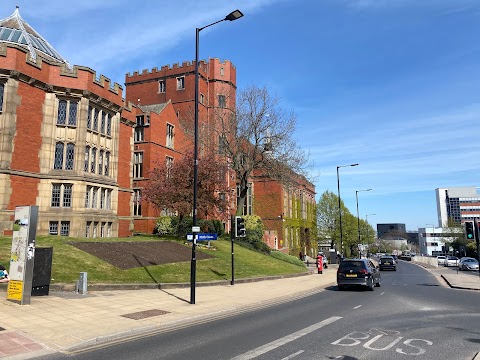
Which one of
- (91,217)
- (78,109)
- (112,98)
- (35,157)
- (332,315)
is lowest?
(332,315)

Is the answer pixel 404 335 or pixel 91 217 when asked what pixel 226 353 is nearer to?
pixel 404 335

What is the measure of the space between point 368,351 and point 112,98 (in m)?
28.0

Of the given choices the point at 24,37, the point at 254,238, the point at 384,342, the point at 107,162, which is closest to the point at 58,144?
the point at 107,162

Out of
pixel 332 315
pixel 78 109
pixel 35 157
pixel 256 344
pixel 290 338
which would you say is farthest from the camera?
pixel 78 109

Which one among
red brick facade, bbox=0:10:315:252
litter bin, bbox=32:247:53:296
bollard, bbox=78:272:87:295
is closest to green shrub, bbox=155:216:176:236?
red brick facade, bbox=0:10:315:252

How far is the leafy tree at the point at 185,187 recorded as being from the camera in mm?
26672

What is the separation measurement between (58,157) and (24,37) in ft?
46.5

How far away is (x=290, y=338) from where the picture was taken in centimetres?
830

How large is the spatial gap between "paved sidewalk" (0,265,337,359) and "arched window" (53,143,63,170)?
49.1 ft

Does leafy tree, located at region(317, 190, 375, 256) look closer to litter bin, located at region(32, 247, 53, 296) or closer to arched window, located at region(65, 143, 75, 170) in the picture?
arched window, located at region(65, 143, 75, 170)

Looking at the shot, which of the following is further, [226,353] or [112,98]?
[112,98]

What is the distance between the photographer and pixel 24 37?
32500 mm

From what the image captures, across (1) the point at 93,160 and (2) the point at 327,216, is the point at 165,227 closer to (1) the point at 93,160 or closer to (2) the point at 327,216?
(1) the point at 93,160

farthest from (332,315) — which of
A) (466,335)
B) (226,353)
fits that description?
(226,353)
